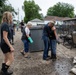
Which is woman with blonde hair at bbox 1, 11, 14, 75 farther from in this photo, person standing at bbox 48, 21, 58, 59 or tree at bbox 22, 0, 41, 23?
tree at bbox 22, 0, 41, 23

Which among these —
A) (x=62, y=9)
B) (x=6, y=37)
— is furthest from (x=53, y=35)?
(x=62, y=9)

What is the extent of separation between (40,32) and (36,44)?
624 millimetres

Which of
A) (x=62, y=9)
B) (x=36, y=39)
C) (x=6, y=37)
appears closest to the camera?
(x=6, y=37)

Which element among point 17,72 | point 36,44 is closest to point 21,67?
point 17,72

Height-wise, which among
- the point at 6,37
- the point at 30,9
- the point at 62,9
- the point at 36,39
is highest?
the point at 62,9

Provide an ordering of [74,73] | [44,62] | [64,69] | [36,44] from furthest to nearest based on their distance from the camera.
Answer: [36,44]
[44,62]
[64,69]
[74,73]

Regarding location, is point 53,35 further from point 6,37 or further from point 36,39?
point 6,37

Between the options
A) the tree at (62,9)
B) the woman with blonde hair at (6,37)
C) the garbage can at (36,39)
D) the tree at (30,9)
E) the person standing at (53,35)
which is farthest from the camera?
the tree at (62,9)

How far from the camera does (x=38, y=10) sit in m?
63.2

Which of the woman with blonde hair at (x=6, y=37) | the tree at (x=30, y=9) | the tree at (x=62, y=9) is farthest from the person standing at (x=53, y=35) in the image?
the tree at (x=62, y=9)

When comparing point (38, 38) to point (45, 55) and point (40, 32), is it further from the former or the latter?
point (45, 55)

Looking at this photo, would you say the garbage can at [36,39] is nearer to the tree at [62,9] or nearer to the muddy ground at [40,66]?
the muddy ground at [40,66]

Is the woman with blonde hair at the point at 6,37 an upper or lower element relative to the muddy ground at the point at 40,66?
upper

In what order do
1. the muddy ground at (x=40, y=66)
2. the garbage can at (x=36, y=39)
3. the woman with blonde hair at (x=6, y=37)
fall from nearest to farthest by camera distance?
the woman with blonde hair at (x=6, y=37), the muddy ground at (x=40, y=66), the garbage can at (x=36, y=39)
